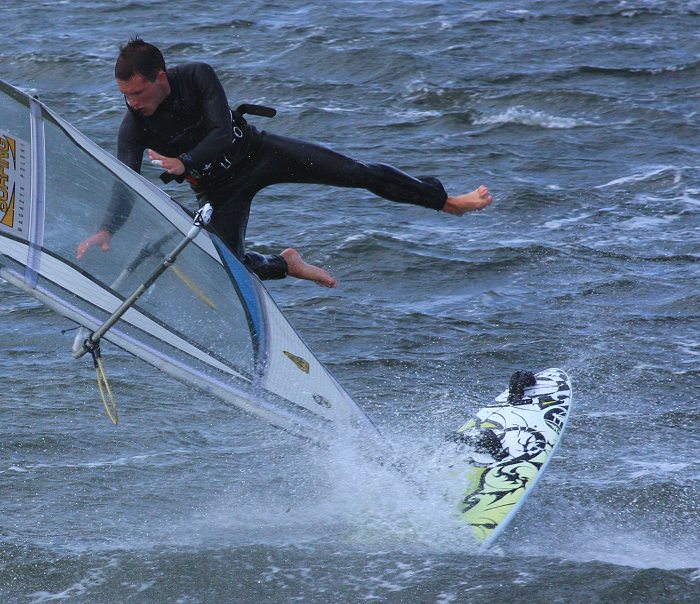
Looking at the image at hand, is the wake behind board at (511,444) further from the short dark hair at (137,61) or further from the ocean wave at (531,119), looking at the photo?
the ocean wave at (531,119)

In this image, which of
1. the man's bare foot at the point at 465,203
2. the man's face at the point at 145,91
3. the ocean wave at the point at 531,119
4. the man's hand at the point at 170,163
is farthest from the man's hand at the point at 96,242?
the ocean wave at the point at 531,119

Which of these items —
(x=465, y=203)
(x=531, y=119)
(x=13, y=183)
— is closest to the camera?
(x=13, y=183)

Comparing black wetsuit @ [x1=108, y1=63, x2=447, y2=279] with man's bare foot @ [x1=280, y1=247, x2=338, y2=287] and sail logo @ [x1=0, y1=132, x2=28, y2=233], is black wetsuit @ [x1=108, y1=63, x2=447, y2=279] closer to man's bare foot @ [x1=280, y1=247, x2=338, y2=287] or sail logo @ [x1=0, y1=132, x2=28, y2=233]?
man's bare foot @ [x1=280, y1=247, x2=338, y2=287]

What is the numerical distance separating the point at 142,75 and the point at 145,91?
0.10 metres

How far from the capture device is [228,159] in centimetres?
627

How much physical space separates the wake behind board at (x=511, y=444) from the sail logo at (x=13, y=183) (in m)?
2.86

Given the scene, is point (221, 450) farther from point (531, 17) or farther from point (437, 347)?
point (531, 17)

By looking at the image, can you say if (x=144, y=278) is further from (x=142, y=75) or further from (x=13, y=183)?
(x=142, y=75)

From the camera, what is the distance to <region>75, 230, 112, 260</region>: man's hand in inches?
225

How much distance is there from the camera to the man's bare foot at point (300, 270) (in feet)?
22.3

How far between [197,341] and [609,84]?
36.0 feet

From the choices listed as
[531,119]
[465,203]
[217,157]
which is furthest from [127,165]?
[531,119]

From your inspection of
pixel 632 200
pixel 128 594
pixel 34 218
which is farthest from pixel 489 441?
pixel 632 200

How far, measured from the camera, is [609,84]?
15.8 metres
